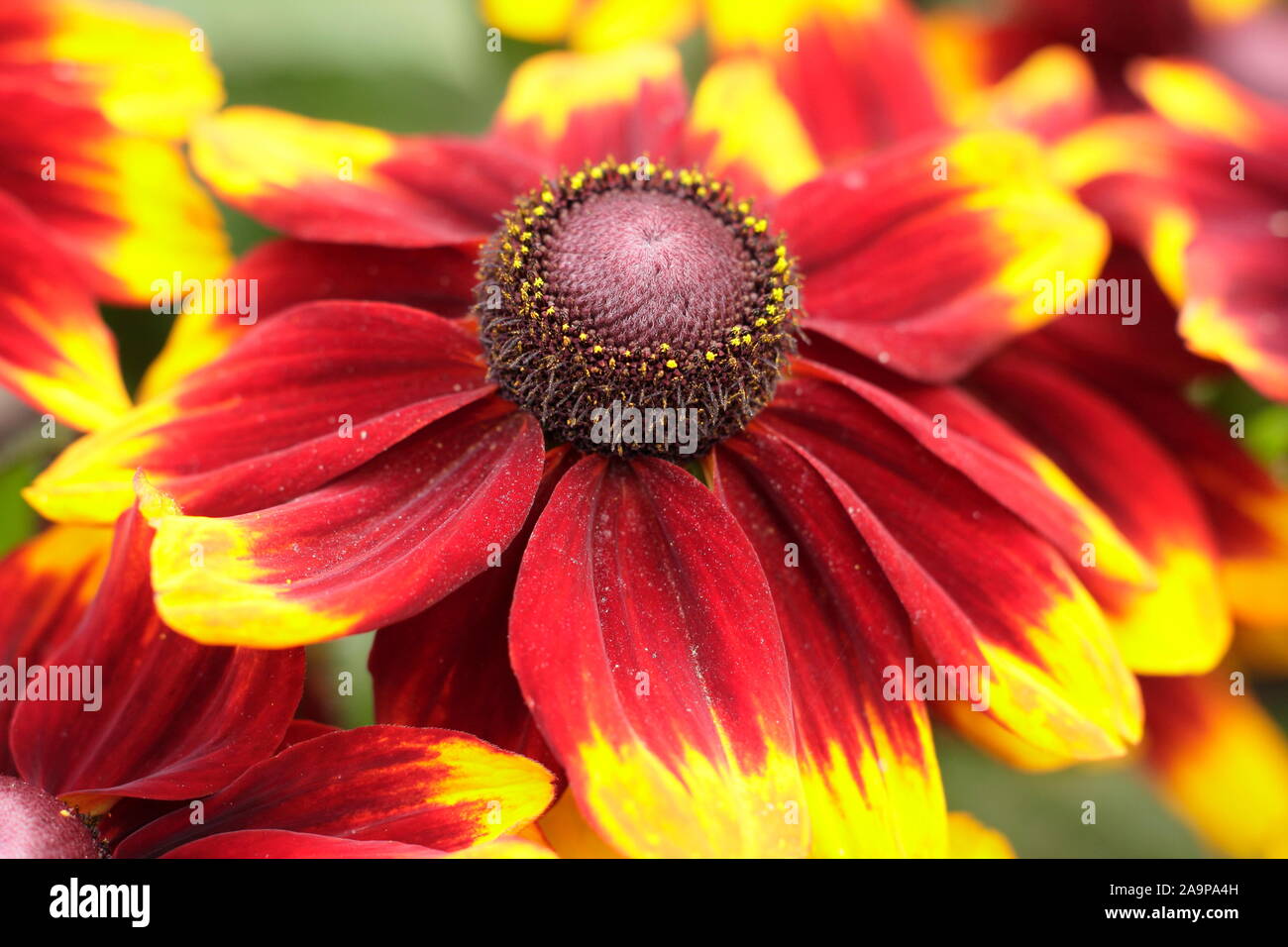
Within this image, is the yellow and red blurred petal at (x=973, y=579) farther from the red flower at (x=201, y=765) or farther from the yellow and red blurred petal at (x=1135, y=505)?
the red flower at (x=201, y=765)

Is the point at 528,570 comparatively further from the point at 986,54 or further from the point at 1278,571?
the point at 986,54

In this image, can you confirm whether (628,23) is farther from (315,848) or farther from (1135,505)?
(315,848)

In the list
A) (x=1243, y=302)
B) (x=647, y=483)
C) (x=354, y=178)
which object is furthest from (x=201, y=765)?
(x=1243, y=302)

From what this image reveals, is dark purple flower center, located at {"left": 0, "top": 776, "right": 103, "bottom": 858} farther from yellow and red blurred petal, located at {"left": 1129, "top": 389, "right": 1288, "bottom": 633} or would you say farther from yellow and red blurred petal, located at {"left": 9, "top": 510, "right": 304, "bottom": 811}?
yellow and red blurred petal, located at {"left": 1129, "top": 389, "right": 1288, "bottom": 633}

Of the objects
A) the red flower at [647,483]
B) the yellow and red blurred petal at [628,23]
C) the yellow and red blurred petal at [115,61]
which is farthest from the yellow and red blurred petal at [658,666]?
the yellow and red blurred petal at [628,23]

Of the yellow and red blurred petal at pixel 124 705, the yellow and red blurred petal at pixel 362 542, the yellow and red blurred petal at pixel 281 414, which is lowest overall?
the yellow and red blurred petal at pixel 124 705
